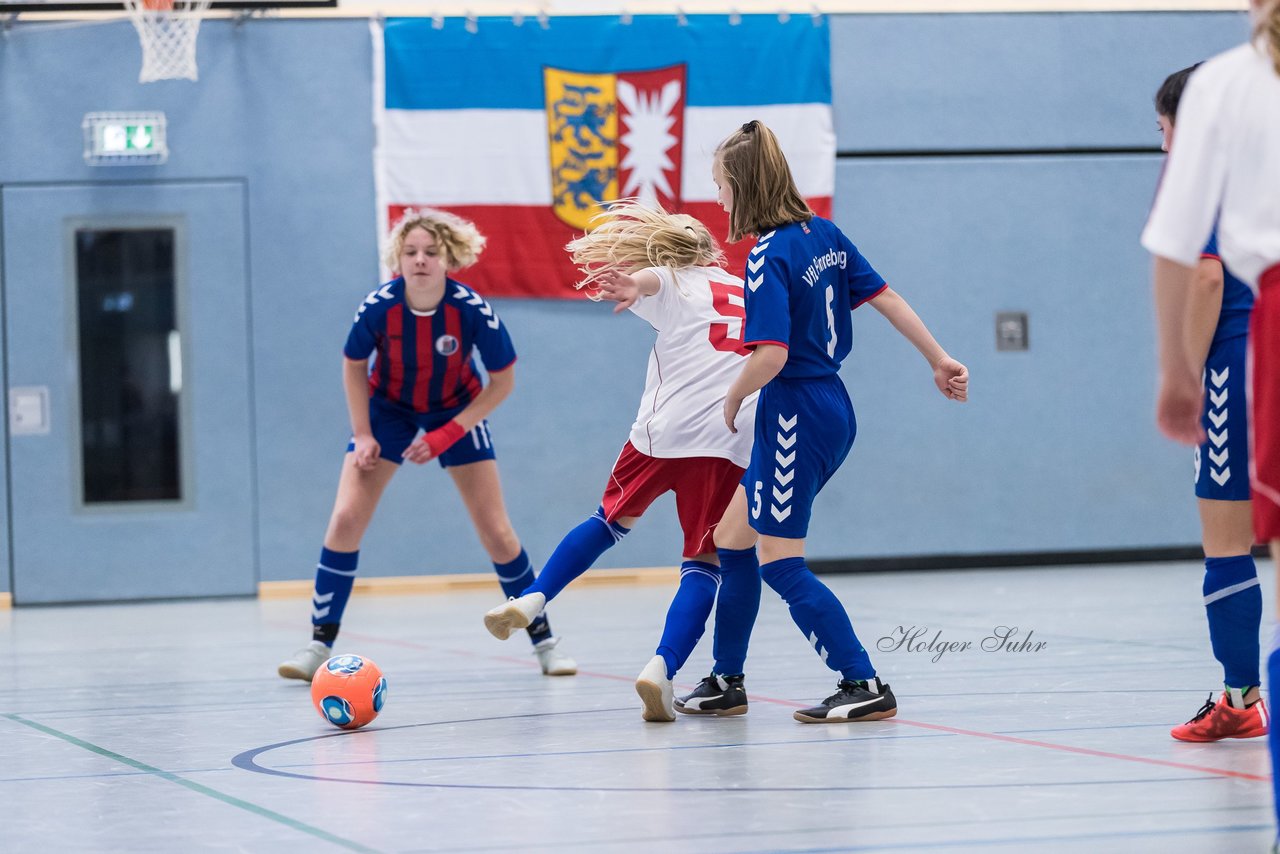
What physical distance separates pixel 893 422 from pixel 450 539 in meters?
3.45

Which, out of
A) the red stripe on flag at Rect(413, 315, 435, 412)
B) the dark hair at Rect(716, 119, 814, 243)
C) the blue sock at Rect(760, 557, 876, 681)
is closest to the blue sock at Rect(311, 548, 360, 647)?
the red stripe on flag at Rect(413, 315, 435, 412)

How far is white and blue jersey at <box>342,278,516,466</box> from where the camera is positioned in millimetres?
6176

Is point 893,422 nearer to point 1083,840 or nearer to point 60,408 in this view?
point 60,408

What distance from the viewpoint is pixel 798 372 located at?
4609 millimetres

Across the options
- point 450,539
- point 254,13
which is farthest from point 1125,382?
point 254,13

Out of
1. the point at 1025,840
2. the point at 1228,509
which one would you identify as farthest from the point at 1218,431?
the point at 1025,840

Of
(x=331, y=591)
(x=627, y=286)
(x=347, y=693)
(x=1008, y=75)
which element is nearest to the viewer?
(x=347, y=693)

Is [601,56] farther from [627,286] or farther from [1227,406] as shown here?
[1227,406]

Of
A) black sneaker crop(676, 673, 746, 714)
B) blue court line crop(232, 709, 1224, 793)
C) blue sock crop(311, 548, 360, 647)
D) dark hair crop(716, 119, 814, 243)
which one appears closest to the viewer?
blue court line crop(232, 709, 1224, 793)

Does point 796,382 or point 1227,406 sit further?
point 796,382

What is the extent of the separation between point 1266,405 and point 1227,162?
15.5 inches

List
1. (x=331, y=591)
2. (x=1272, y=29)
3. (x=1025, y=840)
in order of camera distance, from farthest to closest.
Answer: (x=331, y=591) < (x=1025, y=840) < (x=1272, y=29)

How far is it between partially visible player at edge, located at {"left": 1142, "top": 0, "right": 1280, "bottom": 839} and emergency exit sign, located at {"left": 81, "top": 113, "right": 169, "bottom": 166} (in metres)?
9.68

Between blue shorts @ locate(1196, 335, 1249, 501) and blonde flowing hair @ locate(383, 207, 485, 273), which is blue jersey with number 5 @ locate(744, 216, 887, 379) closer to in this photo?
blue shorts @ locate(1196, 335, 1249, 501)
